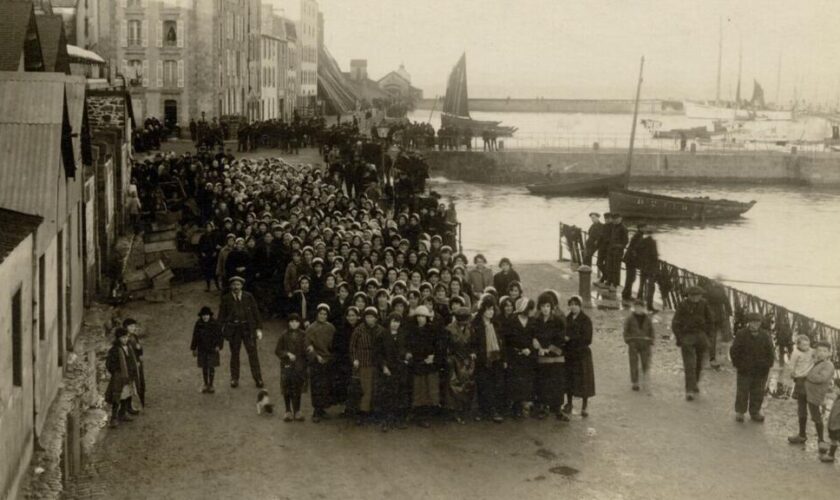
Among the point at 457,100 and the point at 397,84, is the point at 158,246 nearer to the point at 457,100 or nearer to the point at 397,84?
the point at 457,100

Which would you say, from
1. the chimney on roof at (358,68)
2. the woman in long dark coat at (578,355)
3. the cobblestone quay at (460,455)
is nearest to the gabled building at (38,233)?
the cobblestone quay at (460,455)

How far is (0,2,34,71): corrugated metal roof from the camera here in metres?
14.8

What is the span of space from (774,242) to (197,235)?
38615 millimetres

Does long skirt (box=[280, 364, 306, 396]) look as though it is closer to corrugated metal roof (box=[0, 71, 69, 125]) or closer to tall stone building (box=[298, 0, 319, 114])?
corrugated metal roof (box=[0, 71, 69, 125])

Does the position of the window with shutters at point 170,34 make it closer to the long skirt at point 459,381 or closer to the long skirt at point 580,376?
the long skirt at point 459,381

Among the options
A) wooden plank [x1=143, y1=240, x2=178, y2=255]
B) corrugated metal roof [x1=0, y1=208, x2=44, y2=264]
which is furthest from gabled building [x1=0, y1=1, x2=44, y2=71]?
wooden plank [x1=143, y1=240, x2=178, y2=255]

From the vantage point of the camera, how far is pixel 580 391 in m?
13.1

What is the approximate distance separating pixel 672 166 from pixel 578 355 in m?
64.1

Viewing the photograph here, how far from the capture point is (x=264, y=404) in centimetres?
1305

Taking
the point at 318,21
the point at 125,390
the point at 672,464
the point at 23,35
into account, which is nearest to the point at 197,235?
the point at 23,35

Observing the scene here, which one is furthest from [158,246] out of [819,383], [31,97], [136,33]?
[136,33]

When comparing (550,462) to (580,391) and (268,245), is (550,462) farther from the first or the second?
(268,245)

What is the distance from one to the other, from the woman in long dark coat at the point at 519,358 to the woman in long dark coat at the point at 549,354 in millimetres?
87

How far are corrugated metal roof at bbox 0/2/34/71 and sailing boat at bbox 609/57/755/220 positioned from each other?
46.6 m
